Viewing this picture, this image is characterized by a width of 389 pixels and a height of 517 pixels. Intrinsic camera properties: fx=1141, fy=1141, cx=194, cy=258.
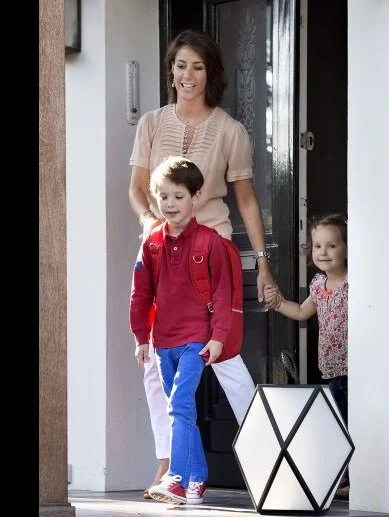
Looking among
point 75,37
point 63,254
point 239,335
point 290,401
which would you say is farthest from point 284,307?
point 63,254

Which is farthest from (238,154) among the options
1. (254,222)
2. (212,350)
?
(212,350)

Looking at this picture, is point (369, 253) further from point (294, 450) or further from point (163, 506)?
point (163, 506)

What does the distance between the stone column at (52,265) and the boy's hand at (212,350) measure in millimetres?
1571

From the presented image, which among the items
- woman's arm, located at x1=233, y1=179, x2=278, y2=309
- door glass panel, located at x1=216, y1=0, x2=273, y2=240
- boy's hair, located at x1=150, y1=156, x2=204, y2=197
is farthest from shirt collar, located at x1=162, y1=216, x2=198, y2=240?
door glass panel, located at x1=216, y1=0, x2=273, y2=240

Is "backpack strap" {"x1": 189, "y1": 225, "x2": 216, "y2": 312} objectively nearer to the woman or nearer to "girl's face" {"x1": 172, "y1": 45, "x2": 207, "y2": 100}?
the woman

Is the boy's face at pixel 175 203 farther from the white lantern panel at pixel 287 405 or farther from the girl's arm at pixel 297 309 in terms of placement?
the white lantern panel at pixel 287 405

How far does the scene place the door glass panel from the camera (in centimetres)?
531

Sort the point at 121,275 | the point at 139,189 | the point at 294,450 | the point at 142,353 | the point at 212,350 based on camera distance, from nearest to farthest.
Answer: the point at 294,450, the point at 212,350, the point at 142,353, the point at 139,189, the point at 121,275

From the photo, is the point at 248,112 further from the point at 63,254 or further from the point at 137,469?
the point at 63,254

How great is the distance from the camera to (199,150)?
4.97m

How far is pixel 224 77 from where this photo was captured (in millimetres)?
5086

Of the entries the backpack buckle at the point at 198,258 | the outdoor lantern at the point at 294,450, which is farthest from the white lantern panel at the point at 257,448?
the backpack buckle at the point at 198,258

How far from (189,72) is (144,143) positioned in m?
0.38
